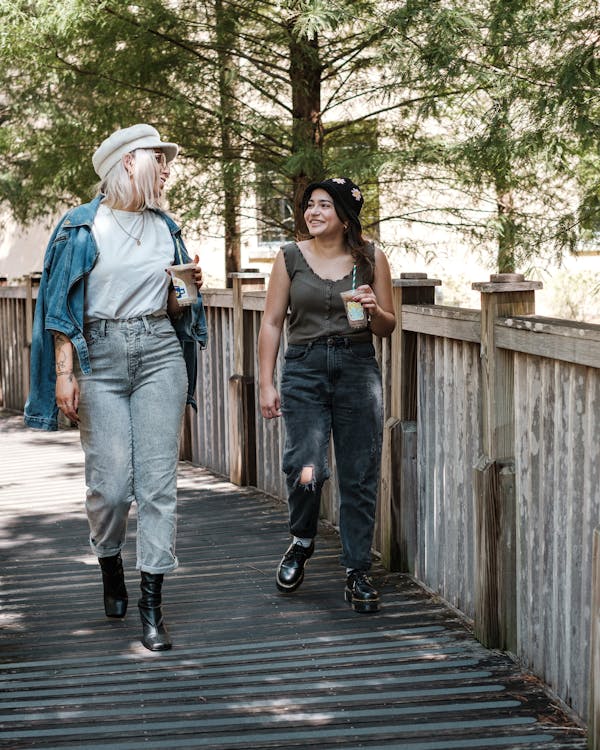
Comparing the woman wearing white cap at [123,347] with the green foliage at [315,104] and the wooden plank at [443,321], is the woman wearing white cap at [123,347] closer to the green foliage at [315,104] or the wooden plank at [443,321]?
the wooden plank at [443,321]

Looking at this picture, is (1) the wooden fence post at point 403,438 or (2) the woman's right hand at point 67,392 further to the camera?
(1) the wooden fence post at point 403,438

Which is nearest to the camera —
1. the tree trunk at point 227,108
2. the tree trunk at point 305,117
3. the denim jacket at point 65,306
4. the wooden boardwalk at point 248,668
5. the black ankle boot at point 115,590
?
the wooden boardwalk at point 248,668

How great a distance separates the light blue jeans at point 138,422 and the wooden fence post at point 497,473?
1.25 meters

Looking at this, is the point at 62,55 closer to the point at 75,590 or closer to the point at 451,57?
the point at 451,57

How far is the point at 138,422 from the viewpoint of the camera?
506 centimetres

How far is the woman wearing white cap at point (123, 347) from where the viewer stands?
16.3 feet

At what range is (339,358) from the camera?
5395mm

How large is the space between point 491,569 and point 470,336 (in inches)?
37.8

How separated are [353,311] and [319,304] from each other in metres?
0.38

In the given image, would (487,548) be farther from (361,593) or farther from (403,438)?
(403,438)

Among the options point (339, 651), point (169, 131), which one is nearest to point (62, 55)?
point (169, 131)

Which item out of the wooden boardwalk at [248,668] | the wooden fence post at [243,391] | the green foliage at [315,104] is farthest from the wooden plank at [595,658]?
the green foliage at [315,104]

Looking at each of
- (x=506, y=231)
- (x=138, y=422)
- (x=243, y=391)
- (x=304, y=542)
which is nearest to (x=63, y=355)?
(x=138, y=422)

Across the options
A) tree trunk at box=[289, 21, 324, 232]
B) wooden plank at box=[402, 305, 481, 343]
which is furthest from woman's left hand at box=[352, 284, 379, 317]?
tree trunk at box=[289, 21, 324, 232]
